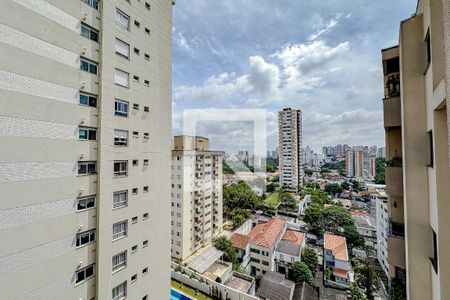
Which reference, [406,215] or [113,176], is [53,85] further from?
[406,215]

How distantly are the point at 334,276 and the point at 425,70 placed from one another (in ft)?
48.4

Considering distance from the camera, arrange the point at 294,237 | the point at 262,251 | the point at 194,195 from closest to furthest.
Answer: the point at 262,251, the point at 194,195, the point at 294,237

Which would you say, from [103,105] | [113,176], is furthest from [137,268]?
[103,105]

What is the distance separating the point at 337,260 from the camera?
44.8 feet

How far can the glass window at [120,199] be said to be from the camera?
4625mm

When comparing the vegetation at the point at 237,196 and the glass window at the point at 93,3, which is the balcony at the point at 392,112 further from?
the vegetation at the point at 237,196

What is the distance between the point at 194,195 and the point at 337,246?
37.3ft

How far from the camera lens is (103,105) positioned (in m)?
4.29

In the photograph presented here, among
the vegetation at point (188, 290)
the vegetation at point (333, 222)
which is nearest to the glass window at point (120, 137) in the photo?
the vegetation at point (188, 290)

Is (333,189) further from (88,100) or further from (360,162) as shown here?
(88,100)

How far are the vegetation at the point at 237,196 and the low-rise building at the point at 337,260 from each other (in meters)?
9.56

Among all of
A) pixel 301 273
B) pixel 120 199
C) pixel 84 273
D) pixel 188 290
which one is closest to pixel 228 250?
pixel 188 290

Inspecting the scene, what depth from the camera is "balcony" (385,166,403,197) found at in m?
2.75

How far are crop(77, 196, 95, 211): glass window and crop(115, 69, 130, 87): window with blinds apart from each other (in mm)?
2643
